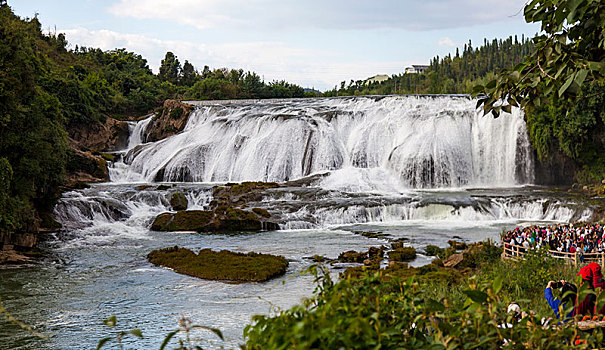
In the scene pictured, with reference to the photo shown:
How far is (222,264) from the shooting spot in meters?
15.9

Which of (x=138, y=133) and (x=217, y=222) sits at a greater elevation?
(x=138, y=133)

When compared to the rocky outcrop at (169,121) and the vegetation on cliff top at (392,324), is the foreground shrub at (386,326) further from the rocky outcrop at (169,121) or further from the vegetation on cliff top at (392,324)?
the rocky outcrop at (169,121)

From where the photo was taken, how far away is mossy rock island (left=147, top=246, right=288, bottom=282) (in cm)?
1486

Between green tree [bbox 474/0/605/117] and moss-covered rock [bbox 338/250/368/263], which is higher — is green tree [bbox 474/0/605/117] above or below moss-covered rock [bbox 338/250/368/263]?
above

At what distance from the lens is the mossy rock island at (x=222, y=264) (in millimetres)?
14858

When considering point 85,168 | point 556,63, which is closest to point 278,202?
point 85,168

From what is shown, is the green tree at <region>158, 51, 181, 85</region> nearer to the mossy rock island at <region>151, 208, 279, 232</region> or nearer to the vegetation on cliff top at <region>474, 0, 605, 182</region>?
the mossy rock island at <region>151, 208, 279, 232</region>

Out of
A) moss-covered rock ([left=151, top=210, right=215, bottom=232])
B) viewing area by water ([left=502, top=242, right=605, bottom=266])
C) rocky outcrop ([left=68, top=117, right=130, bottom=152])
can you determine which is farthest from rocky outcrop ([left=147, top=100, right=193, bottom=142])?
viewing area by water ([left=502, top=242, right=605, bottom=266])

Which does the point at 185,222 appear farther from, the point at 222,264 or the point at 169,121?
the point at 169,121

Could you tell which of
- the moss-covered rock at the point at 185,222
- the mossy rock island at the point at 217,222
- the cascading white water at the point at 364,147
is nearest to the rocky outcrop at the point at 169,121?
the cascading white water at the point at 364,147

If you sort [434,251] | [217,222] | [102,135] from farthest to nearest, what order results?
[102,135] → [217,222] → [434,251]

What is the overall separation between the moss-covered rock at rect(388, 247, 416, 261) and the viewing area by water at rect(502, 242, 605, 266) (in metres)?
3.39

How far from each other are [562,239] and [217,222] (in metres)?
12.9

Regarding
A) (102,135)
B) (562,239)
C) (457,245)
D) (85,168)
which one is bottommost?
(457,245)
